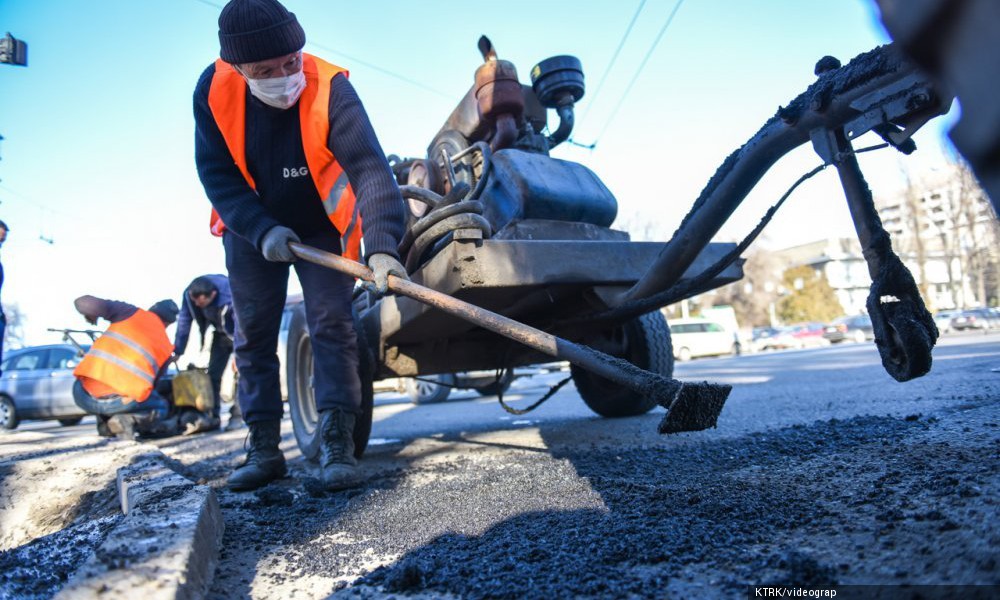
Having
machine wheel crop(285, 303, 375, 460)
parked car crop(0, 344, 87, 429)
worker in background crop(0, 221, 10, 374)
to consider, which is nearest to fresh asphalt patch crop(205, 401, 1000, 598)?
machine wheel crop(285, 303, 375, 460)

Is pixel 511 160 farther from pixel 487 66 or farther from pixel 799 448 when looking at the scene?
pixel 799 448

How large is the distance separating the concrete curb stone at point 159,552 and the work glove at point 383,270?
33.9 inches

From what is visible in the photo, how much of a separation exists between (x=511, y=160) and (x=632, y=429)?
1.59 m

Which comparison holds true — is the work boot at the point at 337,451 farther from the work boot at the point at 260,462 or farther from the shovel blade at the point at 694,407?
the shovel blade at the point at 694,407

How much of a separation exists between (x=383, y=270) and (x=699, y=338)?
2201 centimetres

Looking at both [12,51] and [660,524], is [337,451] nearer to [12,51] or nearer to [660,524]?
[660,524]

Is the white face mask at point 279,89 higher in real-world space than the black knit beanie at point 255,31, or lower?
lower

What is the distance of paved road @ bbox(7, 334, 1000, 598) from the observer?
45.5 inches

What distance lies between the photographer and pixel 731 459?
227 cm

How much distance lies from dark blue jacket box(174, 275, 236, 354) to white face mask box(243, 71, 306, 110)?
13.1ft

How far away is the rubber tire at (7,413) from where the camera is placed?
432 inches

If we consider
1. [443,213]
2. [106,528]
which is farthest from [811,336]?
[106,528]

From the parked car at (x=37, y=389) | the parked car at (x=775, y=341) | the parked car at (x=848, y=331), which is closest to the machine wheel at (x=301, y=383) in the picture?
the parked car at (x=37, y=389)

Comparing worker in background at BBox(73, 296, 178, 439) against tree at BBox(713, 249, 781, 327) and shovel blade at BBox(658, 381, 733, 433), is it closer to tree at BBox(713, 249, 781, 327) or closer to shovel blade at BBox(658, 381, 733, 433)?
shovel blade at BBox(658, 381, 733, 433)
